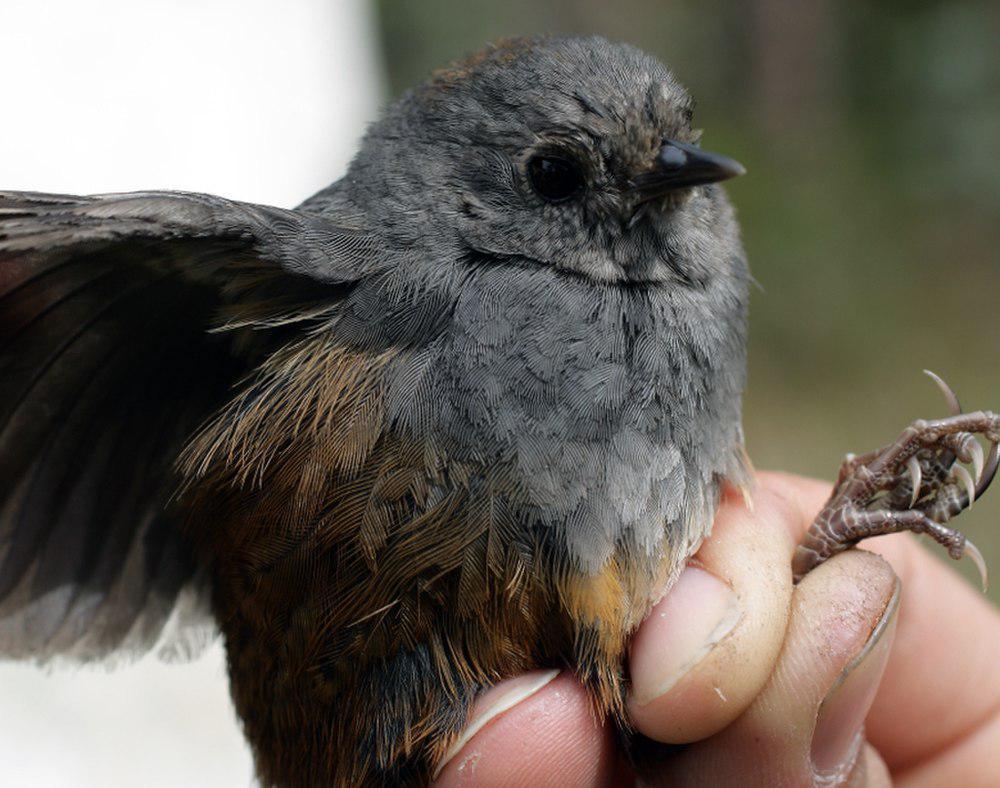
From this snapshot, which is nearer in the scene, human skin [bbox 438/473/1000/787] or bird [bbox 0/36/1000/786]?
bird [bbox 0/36/1000/786]

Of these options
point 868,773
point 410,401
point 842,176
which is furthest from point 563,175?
point 842,176

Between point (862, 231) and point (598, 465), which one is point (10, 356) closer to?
point (598, 465)

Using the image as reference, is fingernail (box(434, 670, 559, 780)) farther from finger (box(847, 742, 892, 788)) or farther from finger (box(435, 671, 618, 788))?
finger (box(847, 742, 892, 788))

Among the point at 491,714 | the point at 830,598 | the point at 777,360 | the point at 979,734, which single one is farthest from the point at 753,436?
the point at 491,714

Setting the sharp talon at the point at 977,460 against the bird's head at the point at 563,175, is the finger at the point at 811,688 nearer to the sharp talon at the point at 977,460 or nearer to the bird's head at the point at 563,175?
the sharp talon at the point at 977,460

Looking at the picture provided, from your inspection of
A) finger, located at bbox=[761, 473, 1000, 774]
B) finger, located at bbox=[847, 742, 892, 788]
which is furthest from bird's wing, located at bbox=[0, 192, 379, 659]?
finger, located at bbox=[847, 742, 892, 788]

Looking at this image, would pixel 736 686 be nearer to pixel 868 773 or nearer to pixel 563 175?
pixel 868 773
